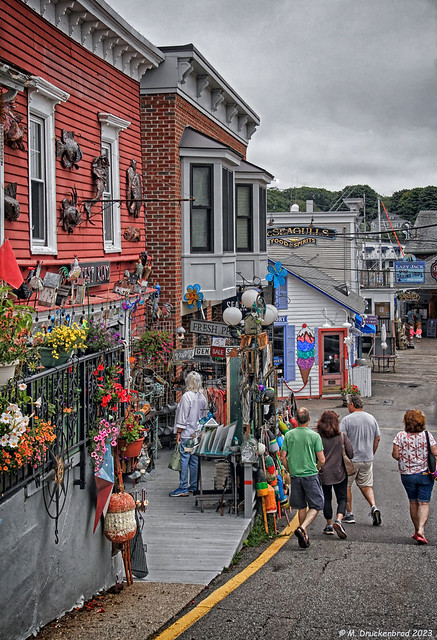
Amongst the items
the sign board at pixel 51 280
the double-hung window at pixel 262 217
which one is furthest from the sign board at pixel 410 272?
the sign board at pixel 51 280

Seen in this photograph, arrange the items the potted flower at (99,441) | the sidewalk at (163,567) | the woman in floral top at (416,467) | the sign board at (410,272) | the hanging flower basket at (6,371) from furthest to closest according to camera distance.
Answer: the sign board at (410,272), the woman in floral top at (416,467), the potted flower at (99,441), the sidewalk at (163,567), the hanging flower basket at (6,371)

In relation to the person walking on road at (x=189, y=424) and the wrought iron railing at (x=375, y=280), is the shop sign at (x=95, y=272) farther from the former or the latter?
the wrought iron railing at (x=375, y=280)

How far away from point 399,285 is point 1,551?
1797 inches

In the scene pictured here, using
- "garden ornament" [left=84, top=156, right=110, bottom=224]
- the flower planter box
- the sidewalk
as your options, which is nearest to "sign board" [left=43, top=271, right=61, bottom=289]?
"garden ornament" [left=84, top=156, right=110, bottom=224]

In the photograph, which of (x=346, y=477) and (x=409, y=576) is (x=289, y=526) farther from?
(x=409, y=576)

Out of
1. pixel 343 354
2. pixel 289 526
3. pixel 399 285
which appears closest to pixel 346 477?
pixel 289 526

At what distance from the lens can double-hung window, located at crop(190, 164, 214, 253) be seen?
1698 cm

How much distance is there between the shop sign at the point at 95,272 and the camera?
12586 millimetres

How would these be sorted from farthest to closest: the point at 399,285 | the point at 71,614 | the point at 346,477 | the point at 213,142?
1. the point at 399,285
2. the point at 213,142
3. the point at 346,477
4. the point at 71,614

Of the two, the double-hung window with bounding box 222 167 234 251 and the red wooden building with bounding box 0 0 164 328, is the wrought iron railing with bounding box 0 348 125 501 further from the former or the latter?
the double-hung window with bounding box 222 167 234 251

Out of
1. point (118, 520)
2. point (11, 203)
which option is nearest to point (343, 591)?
point (118, 520)

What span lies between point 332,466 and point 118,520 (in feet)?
10.9

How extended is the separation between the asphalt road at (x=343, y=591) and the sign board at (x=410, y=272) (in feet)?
112

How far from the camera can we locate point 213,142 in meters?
16.8
